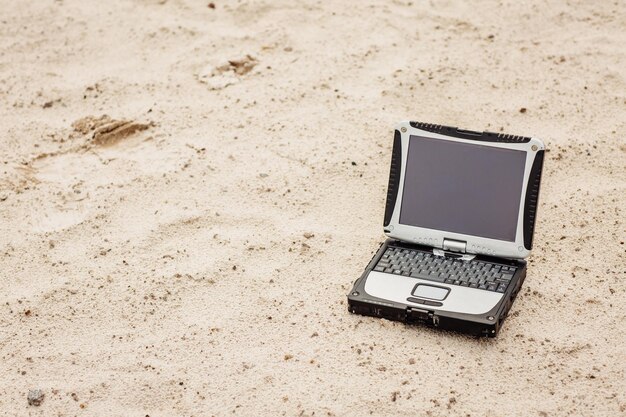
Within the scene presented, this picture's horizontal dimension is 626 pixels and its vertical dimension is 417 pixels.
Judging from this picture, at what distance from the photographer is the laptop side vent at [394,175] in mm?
3035

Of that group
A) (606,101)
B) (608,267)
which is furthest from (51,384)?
(606,101)

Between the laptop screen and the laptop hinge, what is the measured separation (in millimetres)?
36

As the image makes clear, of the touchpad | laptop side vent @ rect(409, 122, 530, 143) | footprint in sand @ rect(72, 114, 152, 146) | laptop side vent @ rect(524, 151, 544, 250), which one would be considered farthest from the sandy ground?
laptop side vent @ rect(409, 122, 530, 143)

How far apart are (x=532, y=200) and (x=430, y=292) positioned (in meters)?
0.44

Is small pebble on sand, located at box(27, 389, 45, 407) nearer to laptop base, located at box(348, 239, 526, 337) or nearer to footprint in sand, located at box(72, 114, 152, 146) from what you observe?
laptop base, located at box(348, 239, 526, 337)

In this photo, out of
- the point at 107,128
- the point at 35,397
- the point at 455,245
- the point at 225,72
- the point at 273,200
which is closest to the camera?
the point at 35,397

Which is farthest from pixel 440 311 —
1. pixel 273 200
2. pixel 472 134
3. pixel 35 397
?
pixel 35 397

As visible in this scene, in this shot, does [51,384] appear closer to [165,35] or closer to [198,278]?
[198,278]

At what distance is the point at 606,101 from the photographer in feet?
12.8

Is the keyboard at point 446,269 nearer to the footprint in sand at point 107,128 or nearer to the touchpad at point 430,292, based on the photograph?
the touchpad at point 430,292

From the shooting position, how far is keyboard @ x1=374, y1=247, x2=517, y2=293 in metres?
2.92

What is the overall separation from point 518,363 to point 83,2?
326 cm

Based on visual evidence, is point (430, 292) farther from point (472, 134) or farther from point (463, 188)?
point (472, 134)

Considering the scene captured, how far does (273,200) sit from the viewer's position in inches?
139
